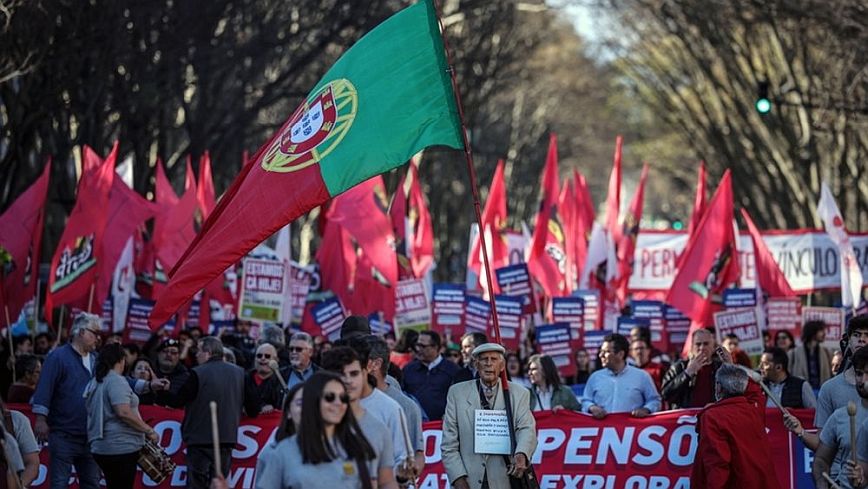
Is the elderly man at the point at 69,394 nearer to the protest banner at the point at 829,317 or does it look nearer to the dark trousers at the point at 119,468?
the dark trousers at the point at 119,468

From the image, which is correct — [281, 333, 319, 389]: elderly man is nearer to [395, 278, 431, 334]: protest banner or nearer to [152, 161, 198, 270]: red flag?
[395, 278, 431, 334]: protest banner

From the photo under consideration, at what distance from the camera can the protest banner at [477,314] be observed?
20.9 meters

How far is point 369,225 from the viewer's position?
903 inches

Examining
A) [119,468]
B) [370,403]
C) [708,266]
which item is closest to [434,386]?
[119,468]

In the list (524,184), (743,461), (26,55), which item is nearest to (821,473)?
(743,461)

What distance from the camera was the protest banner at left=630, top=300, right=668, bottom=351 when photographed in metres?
22.0

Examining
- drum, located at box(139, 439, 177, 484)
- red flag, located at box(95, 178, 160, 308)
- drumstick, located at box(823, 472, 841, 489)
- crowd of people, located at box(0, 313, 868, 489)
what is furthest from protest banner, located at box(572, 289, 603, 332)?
drumstick, located at box(823, 472, 841, 489)

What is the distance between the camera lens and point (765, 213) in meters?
42.1

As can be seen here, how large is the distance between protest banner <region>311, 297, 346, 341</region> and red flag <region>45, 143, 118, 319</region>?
2.63 m

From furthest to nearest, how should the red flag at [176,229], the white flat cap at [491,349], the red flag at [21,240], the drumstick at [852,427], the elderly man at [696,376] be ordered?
the red flag at [176,229]
the red flag at [21,240]
the elderly man at [696,376]
the white flat cap at [491,349]
the drumstick at [852,427]

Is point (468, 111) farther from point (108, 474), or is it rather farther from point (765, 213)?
point (108, 474)

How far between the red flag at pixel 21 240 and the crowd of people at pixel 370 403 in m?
3.70

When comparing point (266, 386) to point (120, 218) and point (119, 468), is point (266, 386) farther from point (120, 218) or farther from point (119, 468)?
point (120, 218)

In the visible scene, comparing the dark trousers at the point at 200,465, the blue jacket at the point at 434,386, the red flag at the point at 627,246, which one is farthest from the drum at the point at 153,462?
the red flag at the point at 627,246
